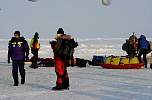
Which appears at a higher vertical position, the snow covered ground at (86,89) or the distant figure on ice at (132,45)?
the distant figure on ice at (132,45)

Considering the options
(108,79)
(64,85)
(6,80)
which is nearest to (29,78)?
(6,80)

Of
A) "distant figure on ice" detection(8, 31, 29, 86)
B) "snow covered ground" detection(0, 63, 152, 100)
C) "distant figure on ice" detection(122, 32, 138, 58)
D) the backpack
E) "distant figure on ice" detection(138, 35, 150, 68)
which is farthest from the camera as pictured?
"distant figure on ice" detection(122, 32, 138, 58)

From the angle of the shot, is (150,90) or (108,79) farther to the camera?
(108,79)

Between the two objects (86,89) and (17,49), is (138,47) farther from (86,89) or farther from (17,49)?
(86,89)

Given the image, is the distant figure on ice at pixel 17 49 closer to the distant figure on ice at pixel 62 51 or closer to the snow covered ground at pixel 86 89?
the snow covered ground at pixel 86 89

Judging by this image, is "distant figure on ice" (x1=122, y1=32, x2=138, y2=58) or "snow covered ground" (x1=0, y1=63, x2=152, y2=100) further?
"distant figure on ice" (x1=122, y1=32, x2=138, y2=58)

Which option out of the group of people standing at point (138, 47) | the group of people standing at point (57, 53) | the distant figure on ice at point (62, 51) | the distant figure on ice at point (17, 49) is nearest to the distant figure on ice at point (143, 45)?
the group of people standing at point (138, 47)

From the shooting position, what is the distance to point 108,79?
1455cm

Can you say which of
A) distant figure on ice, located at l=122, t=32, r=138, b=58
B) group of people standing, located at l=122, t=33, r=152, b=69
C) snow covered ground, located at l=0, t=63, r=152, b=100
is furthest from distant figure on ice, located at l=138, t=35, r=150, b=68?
snow covered ground, located at l=0, t=63, r=152, b=100

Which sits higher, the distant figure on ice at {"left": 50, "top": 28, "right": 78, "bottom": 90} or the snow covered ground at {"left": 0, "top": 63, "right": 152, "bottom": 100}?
the distant figure on ice at {"left": 50, "top": 28, "right": 78, "bottom": 90}

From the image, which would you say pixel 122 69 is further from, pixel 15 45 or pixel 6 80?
pixel 15 45

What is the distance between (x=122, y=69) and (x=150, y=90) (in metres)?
7.71

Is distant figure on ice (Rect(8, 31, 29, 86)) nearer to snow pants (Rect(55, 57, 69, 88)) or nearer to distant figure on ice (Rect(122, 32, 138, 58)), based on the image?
snow pants (Rect(55, 57, 69, 88))

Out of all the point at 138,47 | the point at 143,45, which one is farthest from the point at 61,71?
the point at 138,47
